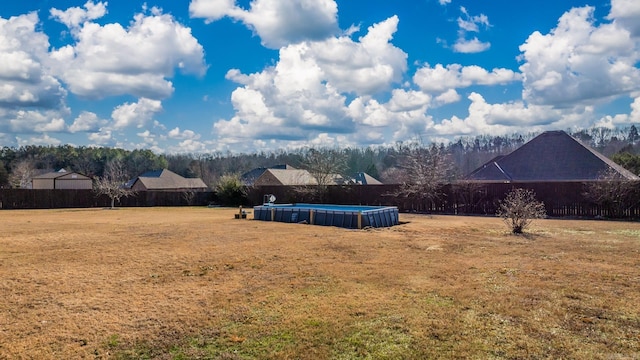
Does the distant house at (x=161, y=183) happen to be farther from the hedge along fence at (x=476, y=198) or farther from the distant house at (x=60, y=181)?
the hedge along fence at (x=476, y=198)

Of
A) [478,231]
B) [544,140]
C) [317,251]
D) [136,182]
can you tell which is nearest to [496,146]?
[544,140]

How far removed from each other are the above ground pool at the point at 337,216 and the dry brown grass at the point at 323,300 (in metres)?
4.87

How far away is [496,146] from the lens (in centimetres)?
9394

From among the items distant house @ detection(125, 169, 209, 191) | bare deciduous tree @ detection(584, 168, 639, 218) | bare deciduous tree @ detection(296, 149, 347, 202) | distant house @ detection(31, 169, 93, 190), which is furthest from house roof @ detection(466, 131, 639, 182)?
distant house @ detection(31, 169, 93, 190)

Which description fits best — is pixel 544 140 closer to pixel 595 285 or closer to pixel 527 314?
pixel 595 285

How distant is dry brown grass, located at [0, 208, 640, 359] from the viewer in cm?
448

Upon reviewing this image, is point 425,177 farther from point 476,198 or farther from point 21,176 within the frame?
point 21,176

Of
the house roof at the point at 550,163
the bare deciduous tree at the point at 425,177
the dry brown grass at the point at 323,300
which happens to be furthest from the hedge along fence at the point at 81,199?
the dry brown grass at the point at 323,300

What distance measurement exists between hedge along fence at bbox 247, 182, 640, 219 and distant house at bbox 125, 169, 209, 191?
89.1 feet

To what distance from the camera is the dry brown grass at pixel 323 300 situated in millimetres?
4480

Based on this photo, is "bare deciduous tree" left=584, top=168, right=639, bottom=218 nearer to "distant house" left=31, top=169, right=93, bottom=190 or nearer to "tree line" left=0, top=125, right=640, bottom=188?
"tree line" left=0, top=125, right=640, bottom=188

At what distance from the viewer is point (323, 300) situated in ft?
20.2

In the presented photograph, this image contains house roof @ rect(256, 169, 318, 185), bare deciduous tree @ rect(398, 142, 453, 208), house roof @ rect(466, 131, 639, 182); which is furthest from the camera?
house roof @ rect(256, 169, 318, 185)

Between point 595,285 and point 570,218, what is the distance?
14.8m
